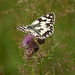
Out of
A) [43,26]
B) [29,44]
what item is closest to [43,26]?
[43,26]

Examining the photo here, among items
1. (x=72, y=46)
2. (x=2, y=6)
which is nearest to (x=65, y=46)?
(x=72, y=46)

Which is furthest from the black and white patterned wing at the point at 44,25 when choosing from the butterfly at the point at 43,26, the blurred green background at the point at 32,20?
the blurred green background at the point at 32,20

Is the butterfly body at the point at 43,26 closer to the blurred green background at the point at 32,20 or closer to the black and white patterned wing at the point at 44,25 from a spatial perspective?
the black and white patterned wing at the point at 44,25

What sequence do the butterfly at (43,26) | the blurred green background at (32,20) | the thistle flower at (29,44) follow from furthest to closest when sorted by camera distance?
the blurred green background at (32,20), the butterfly at (43,26), the thistle flower at (29,44)

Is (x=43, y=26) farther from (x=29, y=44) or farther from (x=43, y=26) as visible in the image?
(x=29, y=44)

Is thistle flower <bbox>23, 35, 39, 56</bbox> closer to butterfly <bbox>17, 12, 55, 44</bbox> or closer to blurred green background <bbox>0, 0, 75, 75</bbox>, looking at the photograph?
butterfly <bbox>17, 12, 55, 44</bbox>

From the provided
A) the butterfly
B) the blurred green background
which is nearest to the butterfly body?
the butterfly
